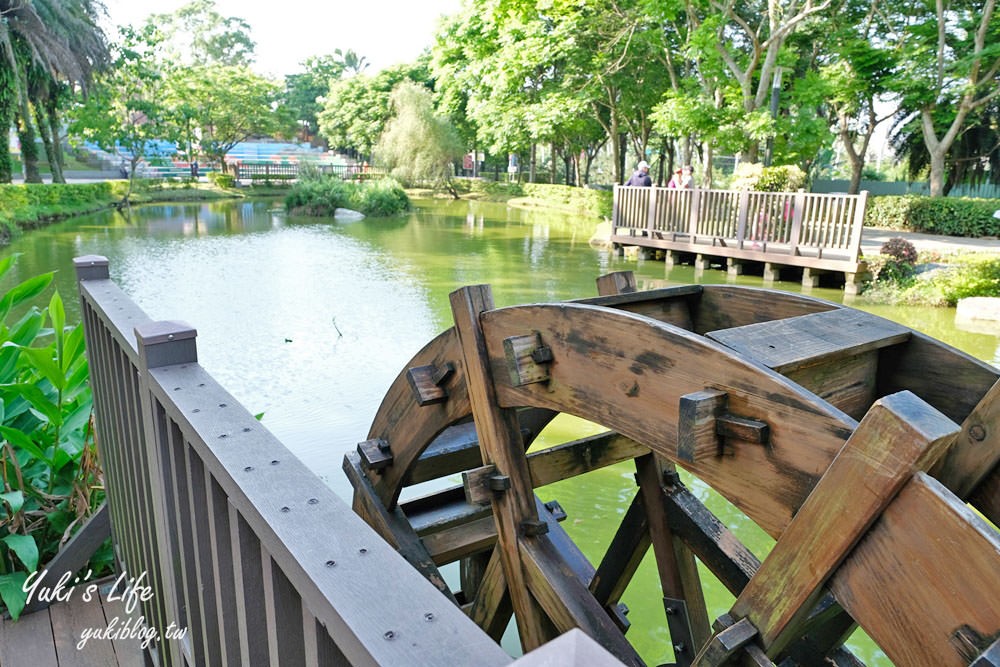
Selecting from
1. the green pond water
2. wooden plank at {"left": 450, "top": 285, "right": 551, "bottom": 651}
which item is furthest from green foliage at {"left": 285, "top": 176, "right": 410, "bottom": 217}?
wooden plank at {"left": 450, "top": 285, "right": 551, "bottom": 651}

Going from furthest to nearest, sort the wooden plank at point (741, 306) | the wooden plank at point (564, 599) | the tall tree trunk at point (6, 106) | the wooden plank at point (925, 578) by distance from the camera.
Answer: the tall tree trunk at point (6, 106)
the wooden plank at point (741, 306)
the wooden plank at point (564, 599)
the wooden plank at point (925, 578)

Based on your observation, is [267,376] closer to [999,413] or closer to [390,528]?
[390,528]

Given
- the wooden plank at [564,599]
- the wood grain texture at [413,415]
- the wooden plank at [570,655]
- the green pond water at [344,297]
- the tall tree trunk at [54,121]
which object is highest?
the tall tree trunk at [54,121]

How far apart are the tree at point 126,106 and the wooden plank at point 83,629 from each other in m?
24.8

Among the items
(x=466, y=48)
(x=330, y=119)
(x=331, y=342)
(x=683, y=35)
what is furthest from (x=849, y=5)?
(x=330, y=119)

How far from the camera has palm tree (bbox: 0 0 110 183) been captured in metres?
18.9

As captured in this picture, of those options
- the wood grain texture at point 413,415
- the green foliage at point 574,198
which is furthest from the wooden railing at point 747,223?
the wood grain texture at point 413,415

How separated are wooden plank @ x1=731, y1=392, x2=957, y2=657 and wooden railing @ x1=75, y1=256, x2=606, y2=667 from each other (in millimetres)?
856

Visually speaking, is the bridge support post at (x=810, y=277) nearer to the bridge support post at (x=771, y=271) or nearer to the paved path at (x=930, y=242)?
the bridge support post at (x=771, y=271)

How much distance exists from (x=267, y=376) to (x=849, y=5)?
1789 centimetres

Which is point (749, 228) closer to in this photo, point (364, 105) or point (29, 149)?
point (29, 149)

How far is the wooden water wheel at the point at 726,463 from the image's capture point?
1262 millimetres

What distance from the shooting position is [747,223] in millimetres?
12445

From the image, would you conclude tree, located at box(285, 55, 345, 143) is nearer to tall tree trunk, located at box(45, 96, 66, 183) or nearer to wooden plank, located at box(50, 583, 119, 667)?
tall tree trunk, located at box(45, 96, 66, 183)
